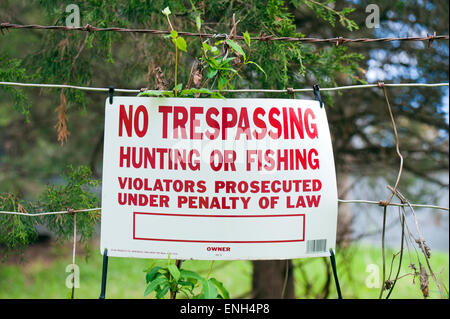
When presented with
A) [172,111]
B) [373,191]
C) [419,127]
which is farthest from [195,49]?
[419,127]

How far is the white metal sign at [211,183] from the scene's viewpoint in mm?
1743

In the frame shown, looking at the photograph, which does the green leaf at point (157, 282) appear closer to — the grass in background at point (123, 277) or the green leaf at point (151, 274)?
the green leaf at point (151, 274)

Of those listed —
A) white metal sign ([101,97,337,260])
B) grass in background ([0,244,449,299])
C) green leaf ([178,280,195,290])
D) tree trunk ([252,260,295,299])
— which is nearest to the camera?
white metal sign ([101,97,337,260])

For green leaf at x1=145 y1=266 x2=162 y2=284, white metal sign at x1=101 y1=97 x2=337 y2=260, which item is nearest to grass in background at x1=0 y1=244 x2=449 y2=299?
green leaf at x1=145 y1=266 x2=162 y2=284

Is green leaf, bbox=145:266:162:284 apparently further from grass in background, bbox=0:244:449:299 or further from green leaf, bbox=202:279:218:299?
grass in background, bbox=0:244:449:299

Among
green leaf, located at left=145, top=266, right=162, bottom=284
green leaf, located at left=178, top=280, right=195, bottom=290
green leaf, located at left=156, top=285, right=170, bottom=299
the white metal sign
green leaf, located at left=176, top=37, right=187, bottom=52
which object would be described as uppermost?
green leaf, located at left=176, top=37, right=187, bottom=52

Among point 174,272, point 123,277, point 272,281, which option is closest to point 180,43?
point 174,272

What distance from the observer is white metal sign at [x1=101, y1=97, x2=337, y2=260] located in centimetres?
174

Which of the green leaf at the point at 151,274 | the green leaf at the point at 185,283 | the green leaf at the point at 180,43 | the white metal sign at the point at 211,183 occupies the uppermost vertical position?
the green leaf at the point at 180,43

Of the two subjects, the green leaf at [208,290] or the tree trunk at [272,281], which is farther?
the tree trunk at [272,281]

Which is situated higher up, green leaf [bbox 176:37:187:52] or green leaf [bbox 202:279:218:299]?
green leaf [bbox 176:37:187:52]

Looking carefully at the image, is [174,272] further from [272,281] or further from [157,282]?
[272,281]

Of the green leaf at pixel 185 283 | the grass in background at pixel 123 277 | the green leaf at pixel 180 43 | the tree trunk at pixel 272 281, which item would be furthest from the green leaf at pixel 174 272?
the grass in background at pixel 123 277

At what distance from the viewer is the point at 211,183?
1747mm
